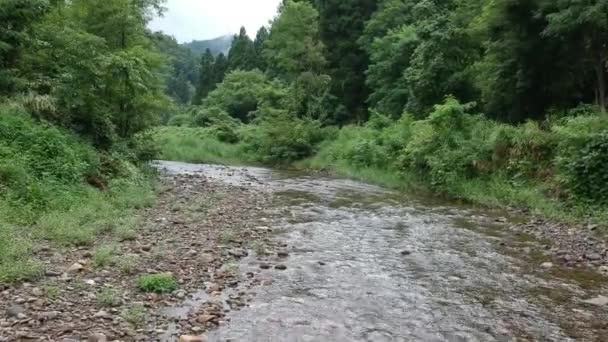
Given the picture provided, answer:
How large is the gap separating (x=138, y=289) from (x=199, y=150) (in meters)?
32.4

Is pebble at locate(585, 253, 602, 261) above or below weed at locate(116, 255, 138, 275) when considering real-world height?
below

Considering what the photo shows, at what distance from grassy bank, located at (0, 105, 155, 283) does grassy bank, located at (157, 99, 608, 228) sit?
10888 millimetres

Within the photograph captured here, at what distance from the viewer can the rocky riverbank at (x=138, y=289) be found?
19.7 feet

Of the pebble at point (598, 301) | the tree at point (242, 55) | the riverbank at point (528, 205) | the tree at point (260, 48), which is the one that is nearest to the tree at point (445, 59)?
the riverbank at point (528, 205)

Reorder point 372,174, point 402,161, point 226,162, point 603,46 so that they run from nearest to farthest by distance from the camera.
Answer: point 603,46, point 402,161, point 372,174, point 226,162

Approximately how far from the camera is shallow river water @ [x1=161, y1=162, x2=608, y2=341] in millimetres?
6676

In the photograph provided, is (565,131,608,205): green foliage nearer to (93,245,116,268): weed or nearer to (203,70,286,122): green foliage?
(93,245,116,268): weed

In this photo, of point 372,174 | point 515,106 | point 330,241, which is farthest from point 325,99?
point 330,241

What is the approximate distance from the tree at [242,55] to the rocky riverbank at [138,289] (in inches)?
2500

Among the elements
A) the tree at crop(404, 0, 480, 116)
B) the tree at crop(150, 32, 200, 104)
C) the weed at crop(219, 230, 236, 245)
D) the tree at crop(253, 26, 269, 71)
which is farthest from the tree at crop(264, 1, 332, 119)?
the weed at crop(219, 230, 236, 245)

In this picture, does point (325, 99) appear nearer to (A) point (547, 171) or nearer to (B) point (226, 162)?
(B) point (226, 162)

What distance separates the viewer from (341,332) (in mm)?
6527

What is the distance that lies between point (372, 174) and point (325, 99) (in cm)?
1962

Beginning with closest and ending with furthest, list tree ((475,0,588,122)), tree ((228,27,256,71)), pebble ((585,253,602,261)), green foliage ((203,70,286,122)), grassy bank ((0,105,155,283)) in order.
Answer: grassy bank ((0,105,155,283)), pebble ((585,253,602,261)), tree ((475,0,588,122)), green foliage ((203,70,286,122)), tree ((228,27,256,71))
